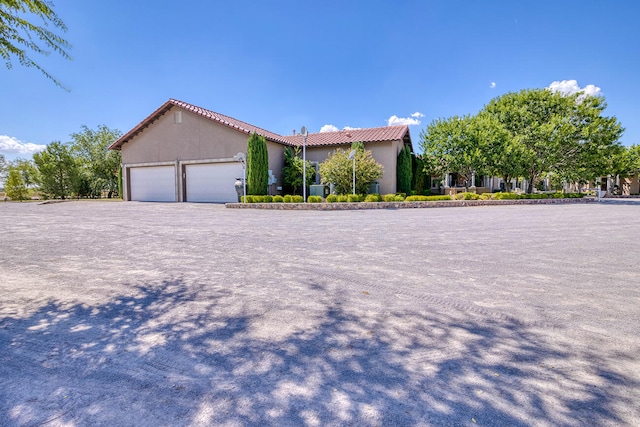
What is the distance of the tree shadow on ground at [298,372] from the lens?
1781mm

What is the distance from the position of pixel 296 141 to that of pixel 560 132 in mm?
17792

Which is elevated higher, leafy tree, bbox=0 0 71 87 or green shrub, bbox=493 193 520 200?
leafy tree, bbox=0 0 71 87

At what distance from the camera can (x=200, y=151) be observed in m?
21.1

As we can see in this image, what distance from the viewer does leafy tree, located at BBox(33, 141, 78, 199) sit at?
25.0 metres

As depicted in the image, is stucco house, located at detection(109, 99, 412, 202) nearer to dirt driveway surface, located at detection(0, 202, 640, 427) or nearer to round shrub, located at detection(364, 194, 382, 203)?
round shrub, located at detection(364, 194, 382, 203)

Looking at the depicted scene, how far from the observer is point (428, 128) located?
22.8 meters

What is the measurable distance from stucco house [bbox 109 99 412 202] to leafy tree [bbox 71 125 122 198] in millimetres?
7123

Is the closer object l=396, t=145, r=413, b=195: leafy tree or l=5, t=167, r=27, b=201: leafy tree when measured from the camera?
l=396, t=145, r=413, b=195: leafy tree

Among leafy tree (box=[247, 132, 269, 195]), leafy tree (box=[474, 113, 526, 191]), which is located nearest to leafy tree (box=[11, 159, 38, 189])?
leafy tree (box=[247, 132, 269, 195])

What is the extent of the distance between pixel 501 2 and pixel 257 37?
10.2 meters

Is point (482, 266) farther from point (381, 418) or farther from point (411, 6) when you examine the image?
point (411, 6)

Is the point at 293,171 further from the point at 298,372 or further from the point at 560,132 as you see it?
the point at 298,372

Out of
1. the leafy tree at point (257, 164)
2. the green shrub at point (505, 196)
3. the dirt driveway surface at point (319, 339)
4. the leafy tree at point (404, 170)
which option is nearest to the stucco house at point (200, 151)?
the leafy tree at point (404, 170)

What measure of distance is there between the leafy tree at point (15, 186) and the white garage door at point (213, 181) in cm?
1595
